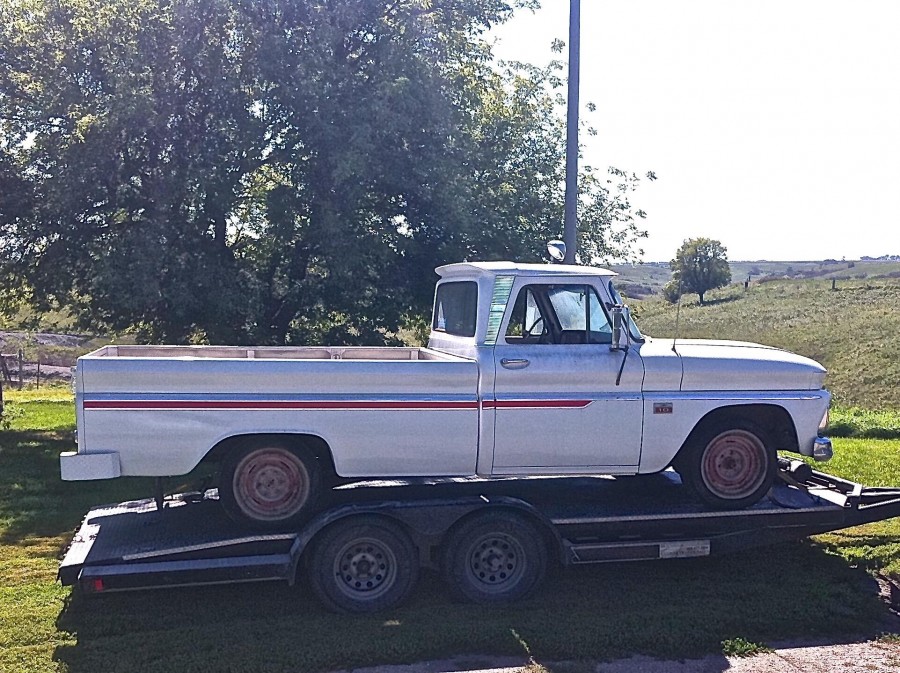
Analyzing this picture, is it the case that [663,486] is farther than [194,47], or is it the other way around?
[194,47]

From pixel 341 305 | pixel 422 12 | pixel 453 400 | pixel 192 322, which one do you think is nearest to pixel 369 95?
pixel 422 12

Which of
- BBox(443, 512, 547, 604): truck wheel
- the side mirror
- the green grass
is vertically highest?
the side mirror

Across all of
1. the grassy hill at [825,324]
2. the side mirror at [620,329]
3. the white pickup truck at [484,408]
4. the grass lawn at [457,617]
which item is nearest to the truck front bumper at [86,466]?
the white pickup truck at [484,408]

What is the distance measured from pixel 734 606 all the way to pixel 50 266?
10.9 metres

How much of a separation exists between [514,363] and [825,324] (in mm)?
34133

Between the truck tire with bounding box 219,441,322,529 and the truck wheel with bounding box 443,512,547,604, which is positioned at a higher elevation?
the truck tire with bounding box 219,441,322,529

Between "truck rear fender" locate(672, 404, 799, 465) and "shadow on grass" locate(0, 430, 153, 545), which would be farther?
"shadow on grass" locate(0, 430, 153, 545)

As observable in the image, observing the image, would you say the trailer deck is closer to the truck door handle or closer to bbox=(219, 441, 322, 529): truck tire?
bbox=(219, 441, 322, 529): truck tire

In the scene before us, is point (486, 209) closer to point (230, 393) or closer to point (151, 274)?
point (151, 274)

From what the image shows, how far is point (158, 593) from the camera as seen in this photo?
6906 mm

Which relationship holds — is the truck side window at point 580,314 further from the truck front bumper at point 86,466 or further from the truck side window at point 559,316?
the truck front bumper at point 86,466

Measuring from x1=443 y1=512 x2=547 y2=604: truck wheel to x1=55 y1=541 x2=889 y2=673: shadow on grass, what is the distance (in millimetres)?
143

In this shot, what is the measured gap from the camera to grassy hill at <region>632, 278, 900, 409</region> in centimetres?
2803

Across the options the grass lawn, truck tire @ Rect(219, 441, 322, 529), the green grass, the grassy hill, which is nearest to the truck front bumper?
truck tire @ Rect(219, 441, 322, 529)
